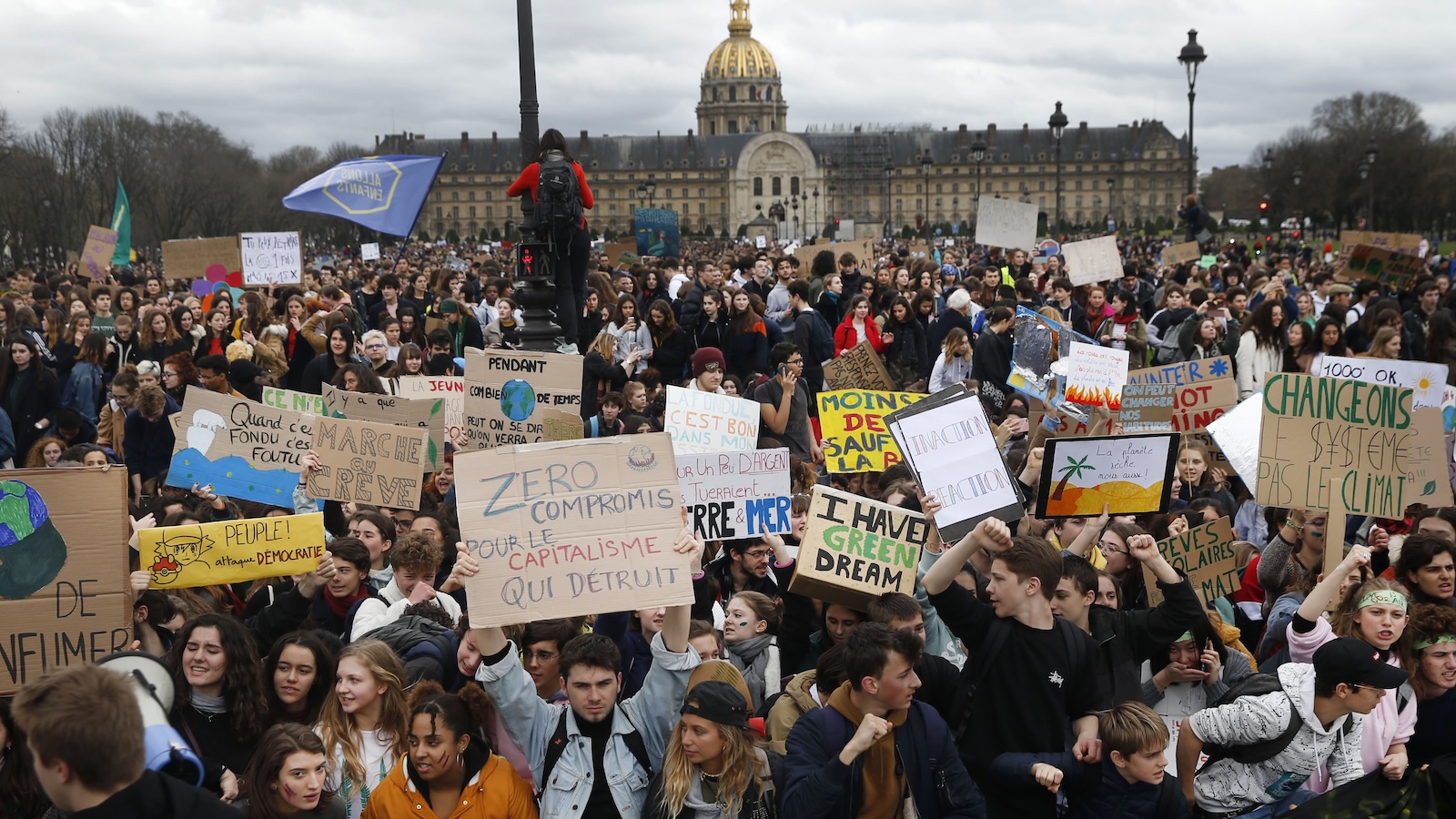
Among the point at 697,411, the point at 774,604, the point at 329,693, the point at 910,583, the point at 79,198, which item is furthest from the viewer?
the point at 79,198

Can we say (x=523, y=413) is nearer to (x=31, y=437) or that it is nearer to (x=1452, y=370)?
(x=31, y=437)

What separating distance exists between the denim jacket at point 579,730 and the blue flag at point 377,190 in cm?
972

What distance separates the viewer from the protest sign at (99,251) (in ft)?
67.2

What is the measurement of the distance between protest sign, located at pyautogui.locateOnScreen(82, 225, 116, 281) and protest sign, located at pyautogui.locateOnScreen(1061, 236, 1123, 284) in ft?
48.9

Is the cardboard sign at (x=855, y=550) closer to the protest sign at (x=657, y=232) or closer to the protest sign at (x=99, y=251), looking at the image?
the protest sign at (x=99, y=251)

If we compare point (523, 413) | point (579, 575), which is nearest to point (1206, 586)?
point (579, 575)

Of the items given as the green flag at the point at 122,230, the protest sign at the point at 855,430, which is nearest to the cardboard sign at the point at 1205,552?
the protest sign at the point at 855,430

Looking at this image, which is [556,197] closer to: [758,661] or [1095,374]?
[1095,374]

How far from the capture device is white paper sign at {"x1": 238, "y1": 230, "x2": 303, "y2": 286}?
16.2 m

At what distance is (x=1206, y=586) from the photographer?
5793mm

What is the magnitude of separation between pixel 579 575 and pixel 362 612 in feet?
3.93

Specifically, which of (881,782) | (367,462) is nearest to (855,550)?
(881,782)

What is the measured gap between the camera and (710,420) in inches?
325

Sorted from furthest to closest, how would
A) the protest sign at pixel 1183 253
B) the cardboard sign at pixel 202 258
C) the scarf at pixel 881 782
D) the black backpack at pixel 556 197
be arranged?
the protest sign at pixel 1183 253 < the cardboard sign at pixel 202 258 < the black backpack at pixel 556 197 < the scarf at pixel 881 782
